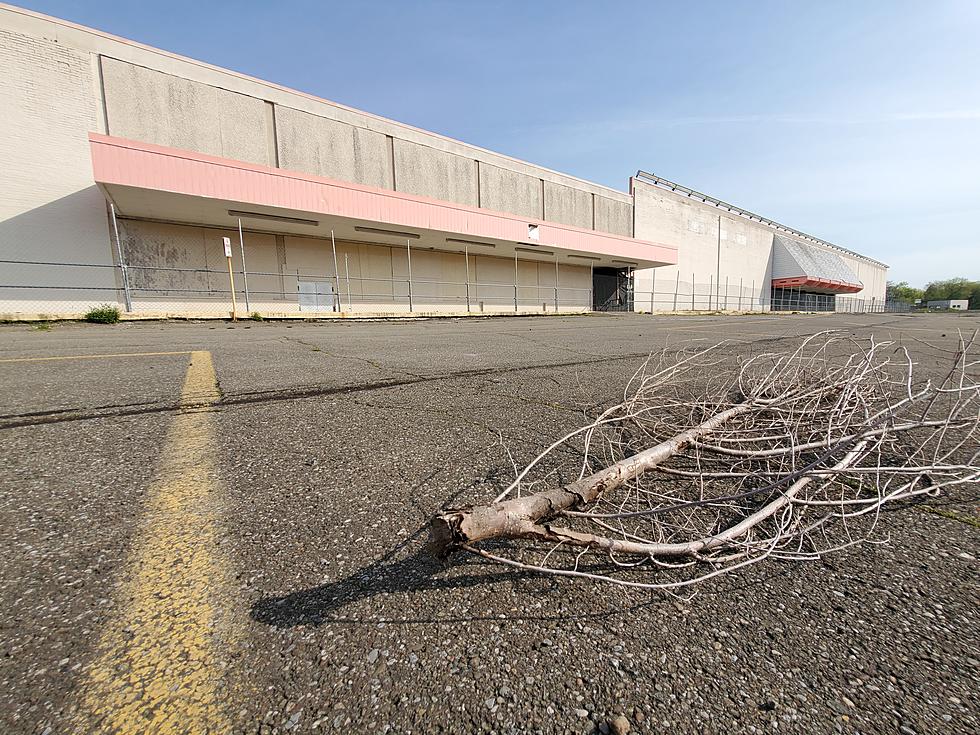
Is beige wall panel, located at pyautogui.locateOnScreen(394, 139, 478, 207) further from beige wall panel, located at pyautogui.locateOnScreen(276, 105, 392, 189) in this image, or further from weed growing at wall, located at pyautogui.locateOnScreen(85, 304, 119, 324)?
weed growing at wall, located at pyautogui.locateOnScreen(85, 304, 119, 324)

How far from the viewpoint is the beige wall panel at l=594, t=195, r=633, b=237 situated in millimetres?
27422

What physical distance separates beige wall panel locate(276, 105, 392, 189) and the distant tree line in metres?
117

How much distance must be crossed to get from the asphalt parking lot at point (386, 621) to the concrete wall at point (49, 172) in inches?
627

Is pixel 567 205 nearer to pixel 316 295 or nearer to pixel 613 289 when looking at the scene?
pixel 613 289

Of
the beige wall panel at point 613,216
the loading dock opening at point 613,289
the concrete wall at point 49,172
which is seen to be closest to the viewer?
the concrete wall at point 49,172

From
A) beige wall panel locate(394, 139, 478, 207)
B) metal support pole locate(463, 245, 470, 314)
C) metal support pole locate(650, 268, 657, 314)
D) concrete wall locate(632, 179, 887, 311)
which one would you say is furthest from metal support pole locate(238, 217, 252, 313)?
metal support pole locate(650, 268, 657, 314)

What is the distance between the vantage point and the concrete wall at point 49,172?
38.8 ft

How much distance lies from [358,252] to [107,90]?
9161mm

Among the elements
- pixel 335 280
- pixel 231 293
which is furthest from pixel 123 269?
pixel 335 280

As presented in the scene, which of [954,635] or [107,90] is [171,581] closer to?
[954,635]

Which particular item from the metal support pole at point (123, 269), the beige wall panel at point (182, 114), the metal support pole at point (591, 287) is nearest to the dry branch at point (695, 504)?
the metal support pole at point (123, 269)

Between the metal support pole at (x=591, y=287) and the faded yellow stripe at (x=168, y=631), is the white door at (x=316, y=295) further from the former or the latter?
the faded yellow stripe at (x=168, y=631)

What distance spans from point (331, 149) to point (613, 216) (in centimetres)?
1861

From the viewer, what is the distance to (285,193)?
13984mm
